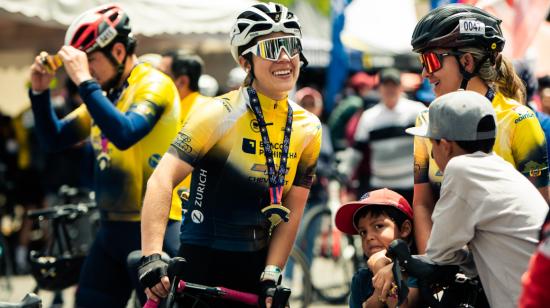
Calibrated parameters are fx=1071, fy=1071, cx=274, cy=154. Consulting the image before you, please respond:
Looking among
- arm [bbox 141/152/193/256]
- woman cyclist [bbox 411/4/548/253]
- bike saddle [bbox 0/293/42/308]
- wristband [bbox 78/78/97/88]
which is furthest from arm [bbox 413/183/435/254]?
wristband [bbox 78/78/97/88]

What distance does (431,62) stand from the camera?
4.77 m

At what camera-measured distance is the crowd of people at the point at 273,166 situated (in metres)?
3.92

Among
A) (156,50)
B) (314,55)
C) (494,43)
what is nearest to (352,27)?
(314,55)

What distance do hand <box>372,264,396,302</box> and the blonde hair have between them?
1.07 m

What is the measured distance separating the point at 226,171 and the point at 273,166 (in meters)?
0.22

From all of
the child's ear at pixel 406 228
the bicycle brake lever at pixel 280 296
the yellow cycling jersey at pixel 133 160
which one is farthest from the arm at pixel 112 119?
the child's ear at pixel 406 228

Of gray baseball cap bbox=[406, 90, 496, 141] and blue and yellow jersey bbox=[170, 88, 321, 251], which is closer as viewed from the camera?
gray baseball cap bbox=[406, 90, 496, 141]

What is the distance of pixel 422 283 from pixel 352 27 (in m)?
13.3

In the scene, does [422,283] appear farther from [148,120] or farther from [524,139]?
[148,120]

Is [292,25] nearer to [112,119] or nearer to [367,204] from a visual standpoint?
[367,204]

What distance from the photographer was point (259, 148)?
4.80 metres

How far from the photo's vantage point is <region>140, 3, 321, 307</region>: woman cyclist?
473cm

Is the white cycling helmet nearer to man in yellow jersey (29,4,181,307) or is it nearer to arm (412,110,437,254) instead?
arm (412,110,437,254)

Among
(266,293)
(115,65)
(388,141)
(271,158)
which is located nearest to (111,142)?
(115,65)
